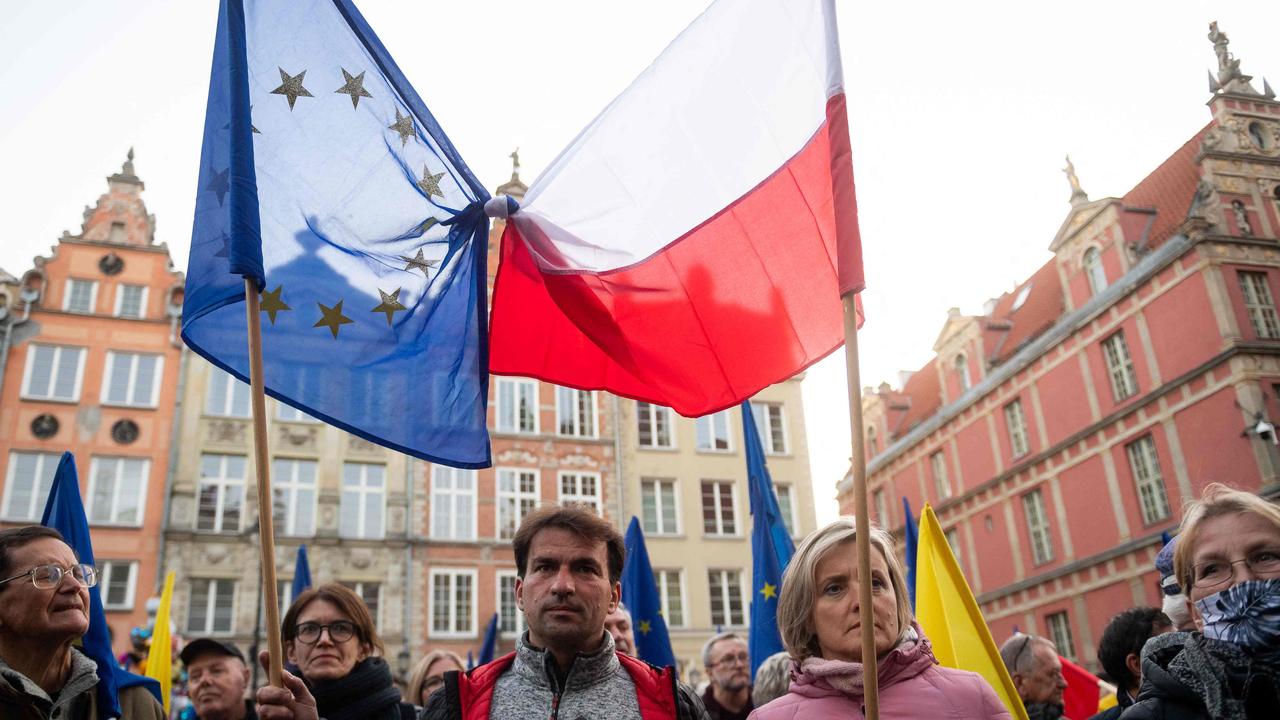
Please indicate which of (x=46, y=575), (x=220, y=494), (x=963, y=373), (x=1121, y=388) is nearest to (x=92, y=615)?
(x=46, y=575)

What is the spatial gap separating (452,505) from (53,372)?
10.5 m

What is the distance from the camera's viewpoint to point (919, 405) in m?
40.5

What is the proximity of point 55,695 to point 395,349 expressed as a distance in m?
1.73

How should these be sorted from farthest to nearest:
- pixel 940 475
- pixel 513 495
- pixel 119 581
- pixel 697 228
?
pixel 940 475 → pixel 513 495 → pixel 119 581 → pixel 697 228

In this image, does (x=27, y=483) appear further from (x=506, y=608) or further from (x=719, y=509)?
(x=719, y=509)

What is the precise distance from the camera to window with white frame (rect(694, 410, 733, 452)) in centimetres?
3106

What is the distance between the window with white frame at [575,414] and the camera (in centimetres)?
2984

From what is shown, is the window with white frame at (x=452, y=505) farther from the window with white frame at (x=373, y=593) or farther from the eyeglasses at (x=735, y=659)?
the eyeglasses at (x=735, y=659)

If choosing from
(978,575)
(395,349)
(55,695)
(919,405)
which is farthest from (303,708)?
(919,405)

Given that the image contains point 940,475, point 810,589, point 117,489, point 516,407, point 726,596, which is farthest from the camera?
point 940,475

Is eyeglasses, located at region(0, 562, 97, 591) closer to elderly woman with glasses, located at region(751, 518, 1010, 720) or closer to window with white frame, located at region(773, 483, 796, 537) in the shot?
elderly woman with glasses, located at region(751, 518, 1010, 720)

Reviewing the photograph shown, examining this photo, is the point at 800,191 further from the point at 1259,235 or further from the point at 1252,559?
the point at 1259,235

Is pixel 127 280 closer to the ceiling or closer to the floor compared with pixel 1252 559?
closer to the ceiling

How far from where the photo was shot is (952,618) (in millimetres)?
5074
